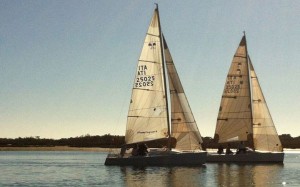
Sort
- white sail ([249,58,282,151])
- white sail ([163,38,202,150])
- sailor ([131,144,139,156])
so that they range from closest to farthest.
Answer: sailor ([131,144,139,156])
white sail ([163,38,202,150])
white sail ([249,58,282,151])

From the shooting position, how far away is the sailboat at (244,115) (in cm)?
5575

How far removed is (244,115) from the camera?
187 feet

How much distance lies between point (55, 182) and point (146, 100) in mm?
14536

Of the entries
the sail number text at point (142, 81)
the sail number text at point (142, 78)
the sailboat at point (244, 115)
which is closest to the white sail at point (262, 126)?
the sailboat at point (244, 115)

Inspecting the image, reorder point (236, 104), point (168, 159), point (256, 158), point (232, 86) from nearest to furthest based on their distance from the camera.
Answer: point (168, 159), point (256, 158), point (236, 104), point (232, 86)

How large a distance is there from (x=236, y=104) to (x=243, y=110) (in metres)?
1.02

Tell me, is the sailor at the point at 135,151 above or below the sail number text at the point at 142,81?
below

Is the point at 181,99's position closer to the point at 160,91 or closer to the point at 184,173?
the point at 160,91

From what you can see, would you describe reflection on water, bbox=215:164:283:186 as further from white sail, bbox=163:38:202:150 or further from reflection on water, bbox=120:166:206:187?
white sail, bbox=163:38:202:150

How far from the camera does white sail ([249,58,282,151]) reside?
2186 inches

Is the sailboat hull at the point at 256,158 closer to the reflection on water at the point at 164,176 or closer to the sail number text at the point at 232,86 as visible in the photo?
the sail number text at the point at 232,86

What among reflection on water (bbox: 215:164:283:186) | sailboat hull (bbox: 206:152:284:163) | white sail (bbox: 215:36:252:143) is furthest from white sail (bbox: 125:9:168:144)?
white sail (bbox: 215:36:252:143)

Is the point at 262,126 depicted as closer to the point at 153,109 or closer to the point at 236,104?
the point at 236,104

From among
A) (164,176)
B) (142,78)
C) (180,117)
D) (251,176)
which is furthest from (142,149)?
(251,176)
